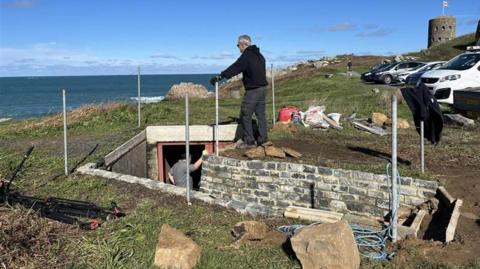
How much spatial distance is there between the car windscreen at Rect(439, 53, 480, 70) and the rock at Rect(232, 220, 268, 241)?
43.6ft

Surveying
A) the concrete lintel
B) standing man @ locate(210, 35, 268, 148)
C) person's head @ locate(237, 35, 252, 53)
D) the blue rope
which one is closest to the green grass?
the blue rope

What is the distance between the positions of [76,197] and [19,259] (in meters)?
2.91

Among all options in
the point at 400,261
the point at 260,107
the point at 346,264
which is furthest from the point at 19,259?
the point at 260,107

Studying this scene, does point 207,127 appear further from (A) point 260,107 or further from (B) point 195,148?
(A) point 260,107

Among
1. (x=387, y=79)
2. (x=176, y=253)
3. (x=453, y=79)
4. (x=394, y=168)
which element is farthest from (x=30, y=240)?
(x=387, y=79)

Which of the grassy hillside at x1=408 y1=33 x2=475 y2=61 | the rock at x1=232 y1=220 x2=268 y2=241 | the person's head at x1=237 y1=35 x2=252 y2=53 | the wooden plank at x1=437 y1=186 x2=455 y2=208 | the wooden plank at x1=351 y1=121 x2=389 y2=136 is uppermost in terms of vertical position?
the grassy hillside at x1=408 y1=33 x2=475 y2=61

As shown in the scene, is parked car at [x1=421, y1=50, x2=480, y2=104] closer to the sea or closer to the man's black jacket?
the man's black jacket

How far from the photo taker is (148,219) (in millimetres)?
6684

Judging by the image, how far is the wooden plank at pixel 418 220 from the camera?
6.69 m

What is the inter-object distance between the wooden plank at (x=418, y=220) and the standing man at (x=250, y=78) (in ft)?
12.4

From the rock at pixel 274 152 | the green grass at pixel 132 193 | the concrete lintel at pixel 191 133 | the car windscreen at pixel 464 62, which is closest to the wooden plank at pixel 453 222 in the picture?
the green grass at pixel 132 193

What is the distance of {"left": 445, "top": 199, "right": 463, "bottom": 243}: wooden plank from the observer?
6086mm

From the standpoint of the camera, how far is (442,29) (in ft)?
218

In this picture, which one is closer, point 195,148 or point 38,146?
point 38,146
